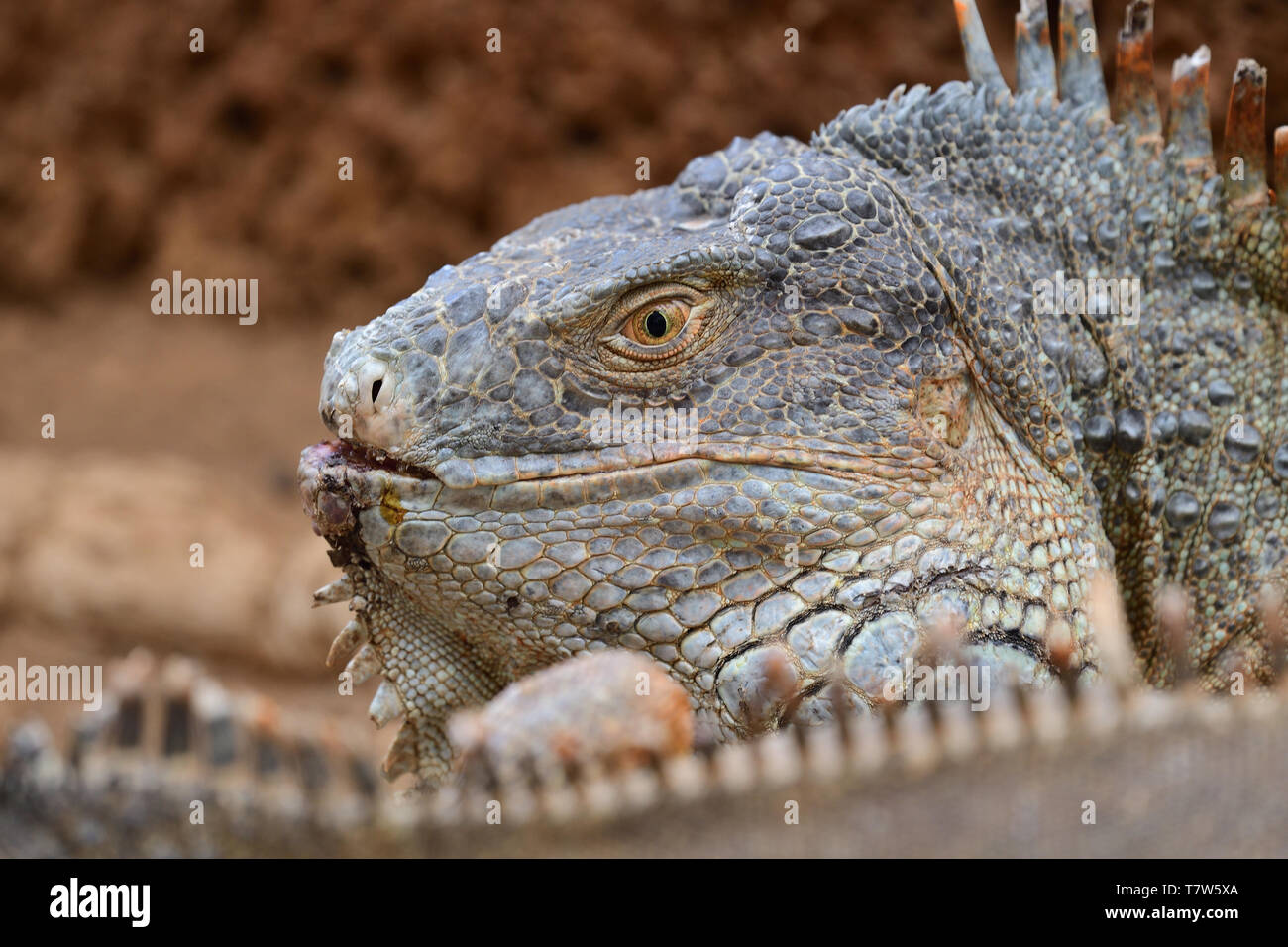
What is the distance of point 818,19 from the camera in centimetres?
962

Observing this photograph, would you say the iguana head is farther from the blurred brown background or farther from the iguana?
the blurred brown background

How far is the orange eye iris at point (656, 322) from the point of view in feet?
11.1

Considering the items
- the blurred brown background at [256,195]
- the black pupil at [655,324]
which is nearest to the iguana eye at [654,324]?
the black pupil at [655,324]

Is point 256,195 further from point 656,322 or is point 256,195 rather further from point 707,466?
point 707,466

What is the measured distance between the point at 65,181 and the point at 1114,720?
12.9 m

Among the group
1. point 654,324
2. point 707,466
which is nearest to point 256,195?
point 654,324

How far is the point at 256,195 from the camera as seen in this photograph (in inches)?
490

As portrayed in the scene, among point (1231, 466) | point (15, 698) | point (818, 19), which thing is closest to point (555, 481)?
point (1231, 466)

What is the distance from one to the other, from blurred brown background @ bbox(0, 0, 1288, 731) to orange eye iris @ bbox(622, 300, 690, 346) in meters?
6.39

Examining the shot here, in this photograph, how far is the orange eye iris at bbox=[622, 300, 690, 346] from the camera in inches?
134

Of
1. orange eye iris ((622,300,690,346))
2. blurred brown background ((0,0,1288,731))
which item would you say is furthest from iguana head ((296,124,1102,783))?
blurred brown background ((0,0,1288,731))

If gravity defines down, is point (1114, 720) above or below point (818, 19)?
below

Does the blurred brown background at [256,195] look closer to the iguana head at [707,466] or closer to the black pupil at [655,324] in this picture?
the iguana head at [707,466]
